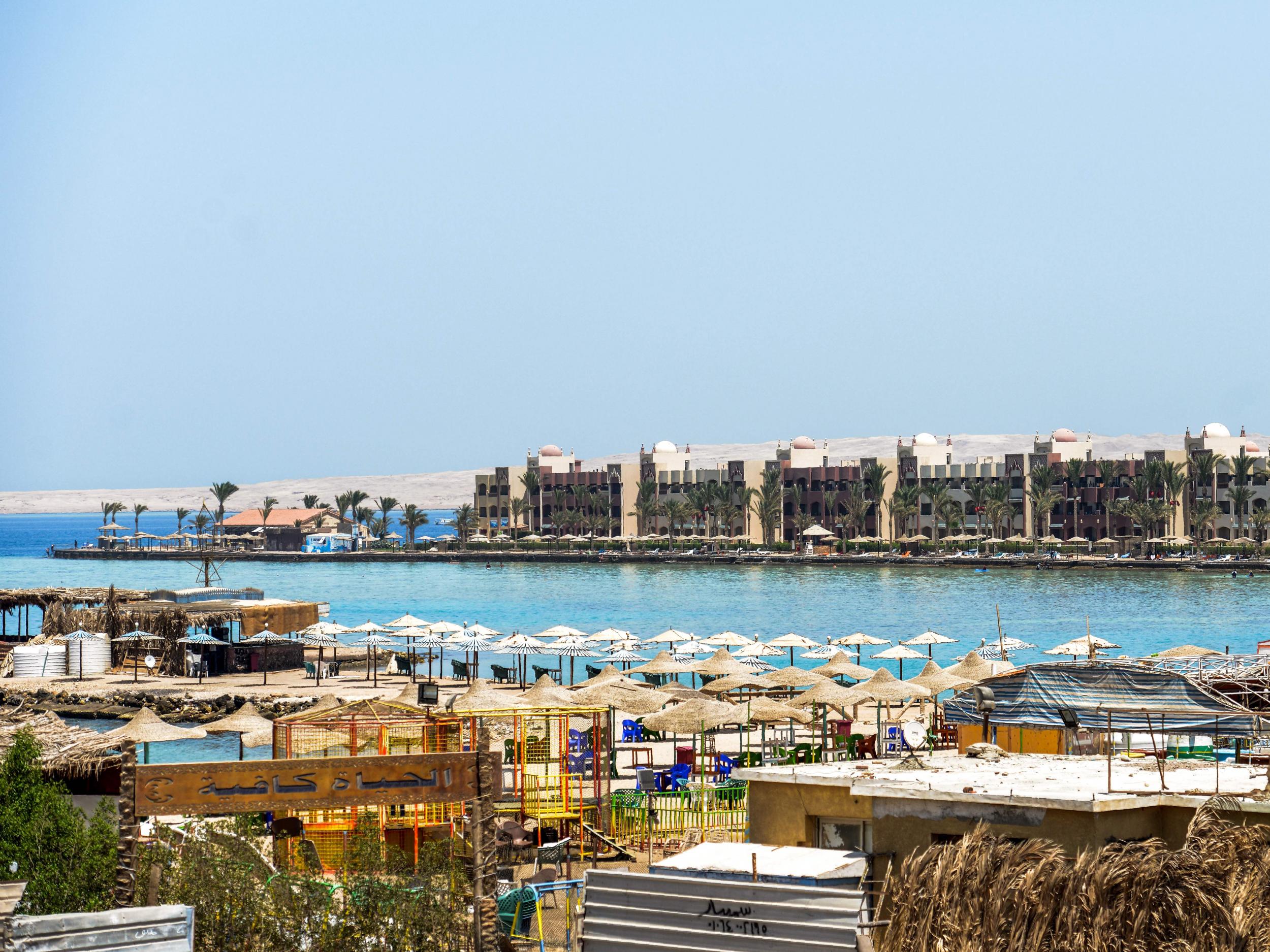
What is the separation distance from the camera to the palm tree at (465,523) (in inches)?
6683

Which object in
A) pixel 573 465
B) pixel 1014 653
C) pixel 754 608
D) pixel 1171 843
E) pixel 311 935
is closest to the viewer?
pixel 311 935

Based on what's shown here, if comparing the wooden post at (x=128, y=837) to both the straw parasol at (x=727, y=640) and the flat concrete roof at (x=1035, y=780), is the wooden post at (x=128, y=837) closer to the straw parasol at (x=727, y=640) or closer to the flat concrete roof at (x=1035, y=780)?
the flat concrete roof at (x=1035, y=780)


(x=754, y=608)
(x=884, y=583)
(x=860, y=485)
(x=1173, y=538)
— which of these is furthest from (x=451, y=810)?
(x=860, y=485)

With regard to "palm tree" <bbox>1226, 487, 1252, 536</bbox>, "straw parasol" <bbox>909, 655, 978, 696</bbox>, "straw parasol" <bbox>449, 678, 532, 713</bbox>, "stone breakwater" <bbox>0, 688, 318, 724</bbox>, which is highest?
"palm tree" <bbox>1226, 487, 1252, 536</bbox>

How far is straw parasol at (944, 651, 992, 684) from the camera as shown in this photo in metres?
31.2

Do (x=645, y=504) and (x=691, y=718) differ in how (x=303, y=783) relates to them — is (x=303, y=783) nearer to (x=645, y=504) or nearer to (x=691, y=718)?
(x=691, y=718)

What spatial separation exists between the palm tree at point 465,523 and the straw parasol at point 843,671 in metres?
134

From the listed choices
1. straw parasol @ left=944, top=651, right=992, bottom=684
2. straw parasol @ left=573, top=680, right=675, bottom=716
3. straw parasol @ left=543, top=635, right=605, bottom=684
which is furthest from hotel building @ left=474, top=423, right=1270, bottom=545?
straw parasol @ left=573, top=680, right=675, bottom=716

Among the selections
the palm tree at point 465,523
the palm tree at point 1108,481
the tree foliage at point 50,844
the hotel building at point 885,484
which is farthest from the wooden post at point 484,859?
the palm tree at point 465,523

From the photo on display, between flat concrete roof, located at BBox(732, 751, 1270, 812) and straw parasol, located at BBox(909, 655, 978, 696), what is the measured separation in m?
13.7

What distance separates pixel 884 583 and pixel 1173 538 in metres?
29.8

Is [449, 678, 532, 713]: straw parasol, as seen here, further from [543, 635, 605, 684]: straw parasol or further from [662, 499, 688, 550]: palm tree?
[662, 499, 688, 550]: palm tree

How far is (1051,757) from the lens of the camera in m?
16.2

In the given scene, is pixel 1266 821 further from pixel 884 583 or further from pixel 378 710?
pixel 884 583
